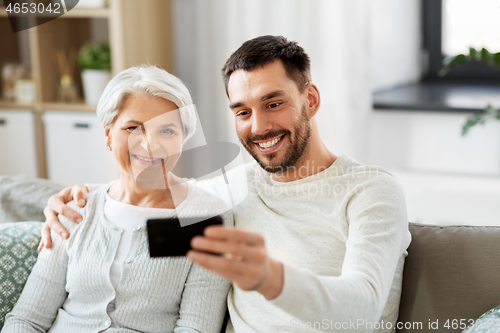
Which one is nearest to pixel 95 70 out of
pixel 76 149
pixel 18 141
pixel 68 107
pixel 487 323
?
pixel 68 107

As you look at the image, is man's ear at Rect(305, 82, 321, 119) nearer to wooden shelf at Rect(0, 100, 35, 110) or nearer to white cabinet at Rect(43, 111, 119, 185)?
white cabinet at Rect(43, 111, 119, 185)

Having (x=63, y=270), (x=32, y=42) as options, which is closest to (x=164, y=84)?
(x=63, y=270)

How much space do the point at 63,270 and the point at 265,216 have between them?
500 mm

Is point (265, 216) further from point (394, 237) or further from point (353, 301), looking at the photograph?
point (353, 301)

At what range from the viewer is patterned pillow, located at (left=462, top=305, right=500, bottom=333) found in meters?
1.02

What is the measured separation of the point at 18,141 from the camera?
114 inches

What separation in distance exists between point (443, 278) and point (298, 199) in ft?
1.19

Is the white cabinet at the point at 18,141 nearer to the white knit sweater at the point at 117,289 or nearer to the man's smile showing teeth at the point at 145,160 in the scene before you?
the white knit sweater at the point at 117,289

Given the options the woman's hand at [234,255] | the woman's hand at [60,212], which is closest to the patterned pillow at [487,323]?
the woman's hand at [234,255]

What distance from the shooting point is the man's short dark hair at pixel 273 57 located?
4.10ft

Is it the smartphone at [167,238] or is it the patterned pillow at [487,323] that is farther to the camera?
the patterned pillow at [487,323]

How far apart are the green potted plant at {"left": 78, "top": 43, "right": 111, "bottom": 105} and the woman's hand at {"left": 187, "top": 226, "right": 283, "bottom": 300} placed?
7.33ft

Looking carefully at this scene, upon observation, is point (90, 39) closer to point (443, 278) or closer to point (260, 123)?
point (260, 123)

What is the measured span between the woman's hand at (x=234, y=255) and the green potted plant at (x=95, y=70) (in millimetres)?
2236
